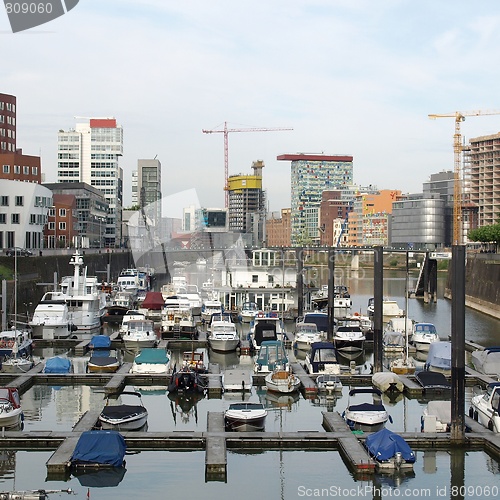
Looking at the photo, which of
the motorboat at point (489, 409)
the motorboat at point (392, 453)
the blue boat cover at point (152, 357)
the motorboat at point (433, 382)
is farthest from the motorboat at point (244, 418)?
the blue boat cover at point (152, 357)

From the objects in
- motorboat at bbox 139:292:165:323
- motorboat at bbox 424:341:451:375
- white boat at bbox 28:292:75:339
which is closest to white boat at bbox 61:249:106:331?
white boat at bbox 28:292:75:339

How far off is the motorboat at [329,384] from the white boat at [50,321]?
874 inches

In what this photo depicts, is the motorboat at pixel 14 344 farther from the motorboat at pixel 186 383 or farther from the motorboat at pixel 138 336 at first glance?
the motorboat at pixel 186 383

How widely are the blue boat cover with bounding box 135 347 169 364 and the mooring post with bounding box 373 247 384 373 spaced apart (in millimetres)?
10321

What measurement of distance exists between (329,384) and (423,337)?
16.3 metres

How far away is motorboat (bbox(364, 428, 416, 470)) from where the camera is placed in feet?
87.1

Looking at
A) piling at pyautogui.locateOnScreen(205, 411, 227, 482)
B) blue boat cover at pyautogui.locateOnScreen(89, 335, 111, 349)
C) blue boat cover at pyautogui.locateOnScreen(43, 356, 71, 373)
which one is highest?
blue boat cover at pyautogui.locateOnScreen(89, 335, 111, 349)

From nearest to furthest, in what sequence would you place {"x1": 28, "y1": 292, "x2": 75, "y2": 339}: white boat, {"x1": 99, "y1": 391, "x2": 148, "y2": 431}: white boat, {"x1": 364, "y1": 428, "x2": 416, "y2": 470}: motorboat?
{"x1": 364, "y1": 428, "x2": 416, "y2": 470}: motorboat
{"x1": 99, "y1": 391, "x2": 148, "y2": 431}: white boat
{"x1": 28, "y1": 292, "x2": 75, "y2": 339}: white boat

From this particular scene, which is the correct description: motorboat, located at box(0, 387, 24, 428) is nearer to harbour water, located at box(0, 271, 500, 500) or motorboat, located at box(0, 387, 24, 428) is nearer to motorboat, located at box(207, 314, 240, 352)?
harbour water, located at box(0, 271, 500, 500)

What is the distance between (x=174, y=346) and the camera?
54.7m

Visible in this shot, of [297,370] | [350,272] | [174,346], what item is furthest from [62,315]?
[350,272]

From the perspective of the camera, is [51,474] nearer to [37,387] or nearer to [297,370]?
[37,387]

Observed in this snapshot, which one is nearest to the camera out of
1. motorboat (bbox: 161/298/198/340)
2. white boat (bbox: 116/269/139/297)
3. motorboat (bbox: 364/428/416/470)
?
motorboat (bbox: 364/428/416/470)

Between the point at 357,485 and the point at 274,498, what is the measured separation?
2580 millimetres
